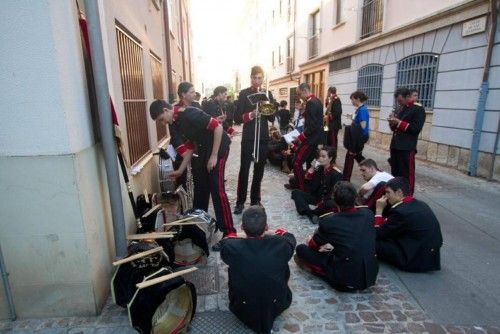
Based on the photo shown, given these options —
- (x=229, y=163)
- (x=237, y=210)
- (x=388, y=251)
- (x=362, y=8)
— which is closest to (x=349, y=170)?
(x=237, y=210)

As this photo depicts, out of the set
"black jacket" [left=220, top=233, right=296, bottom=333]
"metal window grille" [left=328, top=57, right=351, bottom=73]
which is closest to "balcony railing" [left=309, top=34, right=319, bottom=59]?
"metal window grille" [left=328, top=57, right=351, bottom=73]

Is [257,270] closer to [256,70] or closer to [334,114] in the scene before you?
[256,70]

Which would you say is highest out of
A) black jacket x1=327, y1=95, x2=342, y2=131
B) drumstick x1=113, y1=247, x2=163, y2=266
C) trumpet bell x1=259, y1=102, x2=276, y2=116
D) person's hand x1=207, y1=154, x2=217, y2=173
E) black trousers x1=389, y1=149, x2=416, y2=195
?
trumpet bell x1=259, y1=102, x2=276, y2=116

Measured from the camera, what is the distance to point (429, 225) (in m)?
3.18

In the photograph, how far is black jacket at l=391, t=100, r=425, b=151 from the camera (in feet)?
16.2

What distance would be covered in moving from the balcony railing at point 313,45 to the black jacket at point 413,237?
15129 millimetres

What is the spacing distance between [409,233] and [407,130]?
2258mm

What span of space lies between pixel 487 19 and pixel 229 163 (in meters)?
6.36

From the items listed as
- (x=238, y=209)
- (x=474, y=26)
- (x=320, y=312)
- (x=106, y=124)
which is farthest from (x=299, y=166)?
(x=474, y=26)

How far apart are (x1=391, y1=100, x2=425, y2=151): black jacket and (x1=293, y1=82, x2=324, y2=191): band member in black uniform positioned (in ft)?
3.79

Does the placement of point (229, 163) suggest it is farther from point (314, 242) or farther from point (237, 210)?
point (314, 242)

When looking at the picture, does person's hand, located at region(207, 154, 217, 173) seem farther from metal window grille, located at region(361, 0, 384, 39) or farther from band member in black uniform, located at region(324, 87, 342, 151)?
metal window grille, located at region(361, 0, 384, 39)

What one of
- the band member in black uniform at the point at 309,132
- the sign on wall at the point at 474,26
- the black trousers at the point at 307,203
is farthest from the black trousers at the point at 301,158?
the sign on wall at the point at 474,26

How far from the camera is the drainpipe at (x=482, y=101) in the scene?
20.2ft
